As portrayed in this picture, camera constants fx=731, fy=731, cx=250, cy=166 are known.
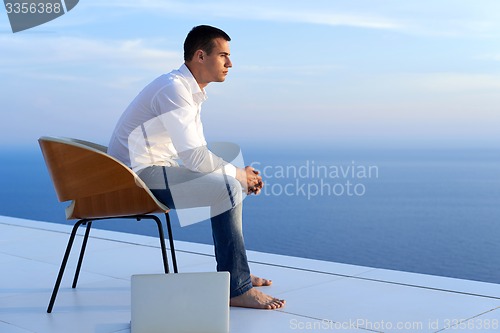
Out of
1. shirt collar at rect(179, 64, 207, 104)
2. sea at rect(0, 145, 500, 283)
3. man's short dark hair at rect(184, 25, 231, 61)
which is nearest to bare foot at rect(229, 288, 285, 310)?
shirt collar at rect(179, 64, 207, 104)

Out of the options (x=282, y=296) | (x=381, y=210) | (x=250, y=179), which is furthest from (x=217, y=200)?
(x=381, y=210)

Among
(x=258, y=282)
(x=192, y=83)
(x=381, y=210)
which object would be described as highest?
(x=381, y=210)

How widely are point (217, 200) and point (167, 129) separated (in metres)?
0.30

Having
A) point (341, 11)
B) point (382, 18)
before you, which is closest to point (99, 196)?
point (341, 11)

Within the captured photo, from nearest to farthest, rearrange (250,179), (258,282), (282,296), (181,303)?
(181,303)
(250,179)
(282,296)
(258,282)

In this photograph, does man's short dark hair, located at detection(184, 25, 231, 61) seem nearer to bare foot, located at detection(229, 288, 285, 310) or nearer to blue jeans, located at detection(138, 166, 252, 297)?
blue jeans, located at detection(138, 166, 252, 297)

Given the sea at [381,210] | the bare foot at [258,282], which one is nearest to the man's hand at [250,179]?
the bare foot at [258,282]

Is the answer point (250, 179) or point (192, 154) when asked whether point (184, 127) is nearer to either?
point (192, 154)

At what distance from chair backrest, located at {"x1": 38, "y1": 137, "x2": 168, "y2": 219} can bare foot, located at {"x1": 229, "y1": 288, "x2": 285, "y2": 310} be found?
409 mm

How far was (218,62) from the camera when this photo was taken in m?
2.65

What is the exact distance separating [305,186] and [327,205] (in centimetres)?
139

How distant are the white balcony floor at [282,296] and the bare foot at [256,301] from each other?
0.10 ft

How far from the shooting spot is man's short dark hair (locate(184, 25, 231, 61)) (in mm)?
2641

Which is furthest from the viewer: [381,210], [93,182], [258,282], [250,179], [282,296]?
[381,210]
